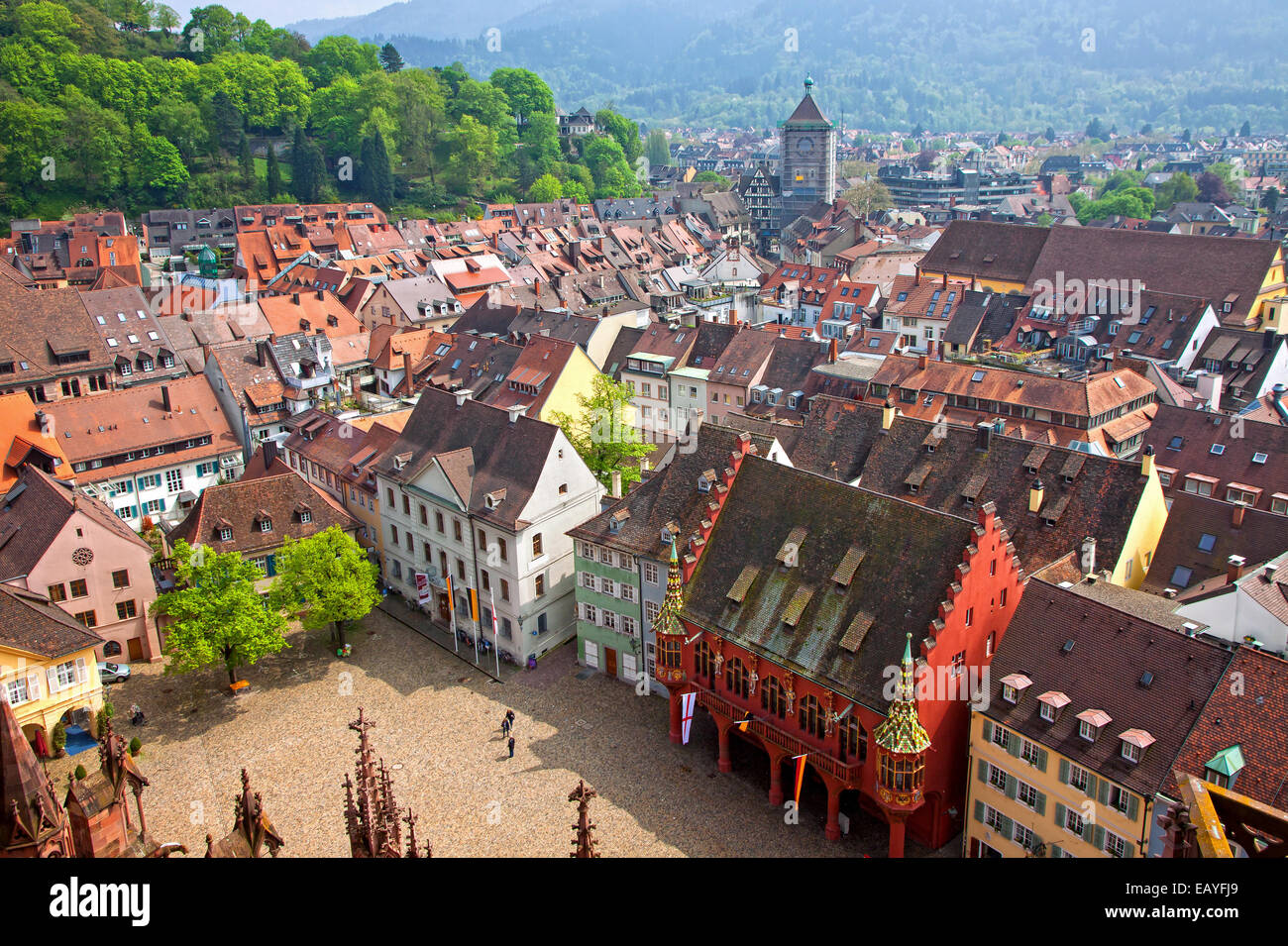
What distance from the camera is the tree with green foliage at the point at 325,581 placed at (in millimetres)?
54188

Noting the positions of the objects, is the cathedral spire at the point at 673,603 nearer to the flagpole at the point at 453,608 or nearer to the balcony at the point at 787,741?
the balcony at the point at 787,741

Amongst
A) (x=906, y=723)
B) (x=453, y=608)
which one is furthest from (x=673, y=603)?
(x=453, y=608)

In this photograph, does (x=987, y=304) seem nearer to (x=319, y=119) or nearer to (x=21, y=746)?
(x=21, y=746)

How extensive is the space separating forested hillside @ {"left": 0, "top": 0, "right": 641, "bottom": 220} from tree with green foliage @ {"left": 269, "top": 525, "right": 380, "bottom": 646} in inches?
5076

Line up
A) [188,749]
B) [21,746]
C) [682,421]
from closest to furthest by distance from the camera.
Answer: [21,746] → [188,749] → [682,421]

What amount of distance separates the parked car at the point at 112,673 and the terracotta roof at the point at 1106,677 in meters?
42.4

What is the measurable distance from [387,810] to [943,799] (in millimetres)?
23315

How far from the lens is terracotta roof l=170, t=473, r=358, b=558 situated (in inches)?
2322

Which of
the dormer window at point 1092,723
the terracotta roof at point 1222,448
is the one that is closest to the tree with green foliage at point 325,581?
the dormer window at point 1092,723

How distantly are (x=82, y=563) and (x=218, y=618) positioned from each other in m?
8.95

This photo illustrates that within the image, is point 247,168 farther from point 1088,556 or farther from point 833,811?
point 833,811
